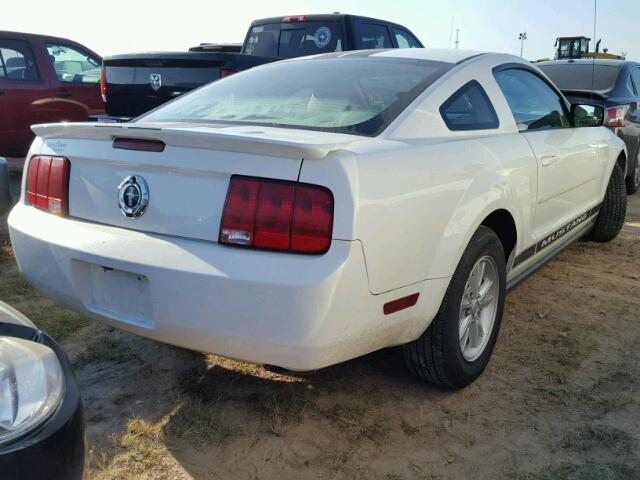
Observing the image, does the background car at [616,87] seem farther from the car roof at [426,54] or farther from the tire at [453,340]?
the tire at [453,340]

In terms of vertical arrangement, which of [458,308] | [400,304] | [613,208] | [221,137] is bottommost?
[613,208]

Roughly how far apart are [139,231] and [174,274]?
0.27 meters

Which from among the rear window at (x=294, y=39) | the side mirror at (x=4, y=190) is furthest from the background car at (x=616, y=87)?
the side mirror at (x=4, y=190)

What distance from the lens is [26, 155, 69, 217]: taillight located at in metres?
2.57

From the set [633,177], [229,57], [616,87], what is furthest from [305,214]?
[633,177]

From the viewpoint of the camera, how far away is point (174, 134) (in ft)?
7.38

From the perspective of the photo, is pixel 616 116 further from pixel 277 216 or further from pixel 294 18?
pixel 277 216

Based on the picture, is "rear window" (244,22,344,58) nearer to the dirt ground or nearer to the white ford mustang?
the white ford mustang

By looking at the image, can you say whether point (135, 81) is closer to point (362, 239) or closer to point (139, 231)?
point (139, 231)

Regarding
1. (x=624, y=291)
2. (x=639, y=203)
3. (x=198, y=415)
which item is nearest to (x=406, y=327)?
(x=198, y=415)

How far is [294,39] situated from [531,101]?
447 cm

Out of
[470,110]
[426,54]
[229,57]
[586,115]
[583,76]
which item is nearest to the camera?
[470,110]

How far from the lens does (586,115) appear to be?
425 cm

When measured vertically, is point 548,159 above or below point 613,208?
above
